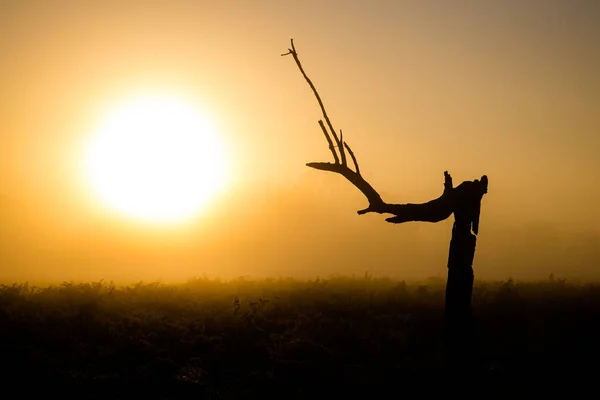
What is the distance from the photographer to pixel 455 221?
8125 millimetres

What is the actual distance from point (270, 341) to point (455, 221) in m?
9.19

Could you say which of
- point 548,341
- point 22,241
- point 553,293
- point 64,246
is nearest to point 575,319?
point 548,341

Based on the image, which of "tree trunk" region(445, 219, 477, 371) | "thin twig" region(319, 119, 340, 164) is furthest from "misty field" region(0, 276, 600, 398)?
"thin twig" region(319, 119, 340, 164)

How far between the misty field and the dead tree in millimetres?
5377

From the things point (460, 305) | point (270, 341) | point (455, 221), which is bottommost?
point (270, 341)

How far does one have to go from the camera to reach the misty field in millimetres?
13453

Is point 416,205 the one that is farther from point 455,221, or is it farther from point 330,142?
point 330,142

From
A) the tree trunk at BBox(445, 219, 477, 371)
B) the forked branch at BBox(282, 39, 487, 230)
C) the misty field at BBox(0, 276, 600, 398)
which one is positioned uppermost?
the forked branch at BBox(282, 39, 487, 230)

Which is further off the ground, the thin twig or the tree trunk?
the thin twig

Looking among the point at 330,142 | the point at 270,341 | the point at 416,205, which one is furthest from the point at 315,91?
the point at 270,341

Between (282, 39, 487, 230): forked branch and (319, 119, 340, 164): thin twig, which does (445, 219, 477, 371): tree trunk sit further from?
(319, 119, 340, 164): thin twig

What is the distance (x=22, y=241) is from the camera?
497 feet

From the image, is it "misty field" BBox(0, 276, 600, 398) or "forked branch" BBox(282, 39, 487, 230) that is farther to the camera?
"misty field" BBox(0, 276, 600, 398)

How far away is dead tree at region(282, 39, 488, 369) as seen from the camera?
774cm
